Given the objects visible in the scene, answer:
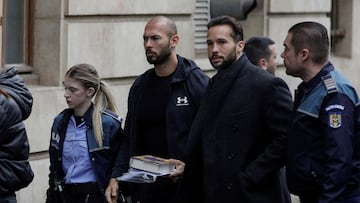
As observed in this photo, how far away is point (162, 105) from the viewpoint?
24.5 feet

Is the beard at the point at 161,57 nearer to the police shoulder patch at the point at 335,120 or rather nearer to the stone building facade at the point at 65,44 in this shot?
the police shoulder patch at the point at 335,120

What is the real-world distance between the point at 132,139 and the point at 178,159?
1.27 feet

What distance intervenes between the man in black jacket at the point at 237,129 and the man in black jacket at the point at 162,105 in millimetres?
342

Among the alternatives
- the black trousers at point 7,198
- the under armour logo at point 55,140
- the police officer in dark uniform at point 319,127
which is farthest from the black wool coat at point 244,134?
the black trousers at point 7,198

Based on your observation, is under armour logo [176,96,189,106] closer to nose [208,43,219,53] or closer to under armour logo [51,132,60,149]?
nose [208,43,219,53]

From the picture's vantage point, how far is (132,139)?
755 centimetres

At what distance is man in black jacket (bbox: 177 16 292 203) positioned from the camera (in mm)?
6703

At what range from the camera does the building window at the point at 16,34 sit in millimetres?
9984

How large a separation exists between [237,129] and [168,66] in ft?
3.21

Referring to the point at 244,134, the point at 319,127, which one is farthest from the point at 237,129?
the point at 319,127

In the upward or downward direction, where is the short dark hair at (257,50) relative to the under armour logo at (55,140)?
upward

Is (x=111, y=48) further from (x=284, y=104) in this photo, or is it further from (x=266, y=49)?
(x=284, y=104)

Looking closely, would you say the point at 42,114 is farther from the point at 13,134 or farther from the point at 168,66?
the point at 13,134

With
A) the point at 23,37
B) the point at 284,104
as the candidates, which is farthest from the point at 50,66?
the point at 284,104
